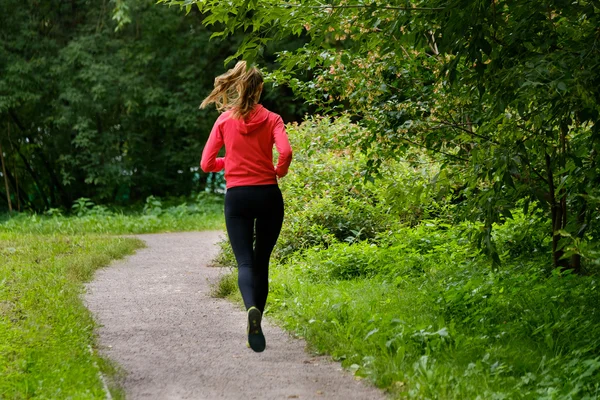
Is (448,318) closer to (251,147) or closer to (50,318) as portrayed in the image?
(251,147)

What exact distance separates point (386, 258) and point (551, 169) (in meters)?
2.61

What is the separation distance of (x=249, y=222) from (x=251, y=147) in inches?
22.1

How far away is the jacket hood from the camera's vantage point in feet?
19.7

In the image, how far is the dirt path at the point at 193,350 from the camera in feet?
16.6

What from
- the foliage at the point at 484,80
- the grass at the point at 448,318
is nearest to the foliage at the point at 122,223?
the grass at the point at 448,318

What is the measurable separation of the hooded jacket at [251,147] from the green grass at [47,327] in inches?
65.3

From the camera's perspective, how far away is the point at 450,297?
667 centimetres

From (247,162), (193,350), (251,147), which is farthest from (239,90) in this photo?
(193,350)

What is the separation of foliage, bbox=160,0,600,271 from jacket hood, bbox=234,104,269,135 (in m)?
0.57

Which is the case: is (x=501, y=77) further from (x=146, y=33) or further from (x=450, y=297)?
(x=146, y=33)

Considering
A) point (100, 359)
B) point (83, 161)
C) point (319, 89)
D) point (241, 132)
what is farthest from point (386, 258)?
point (83, 161)

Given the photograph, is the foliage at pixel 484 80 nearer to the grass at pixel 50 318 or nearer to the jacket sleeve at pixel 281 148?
the jacket sleeve at pixel 281 148

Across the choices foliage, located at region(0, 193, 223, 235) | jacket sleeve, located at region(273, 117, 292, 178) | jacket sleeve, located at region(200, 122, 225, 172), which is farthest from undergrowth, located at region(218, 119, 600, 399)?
foliage, located at region(0, 193, 223, 235)

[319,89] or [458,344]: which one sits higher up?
[319,89]
